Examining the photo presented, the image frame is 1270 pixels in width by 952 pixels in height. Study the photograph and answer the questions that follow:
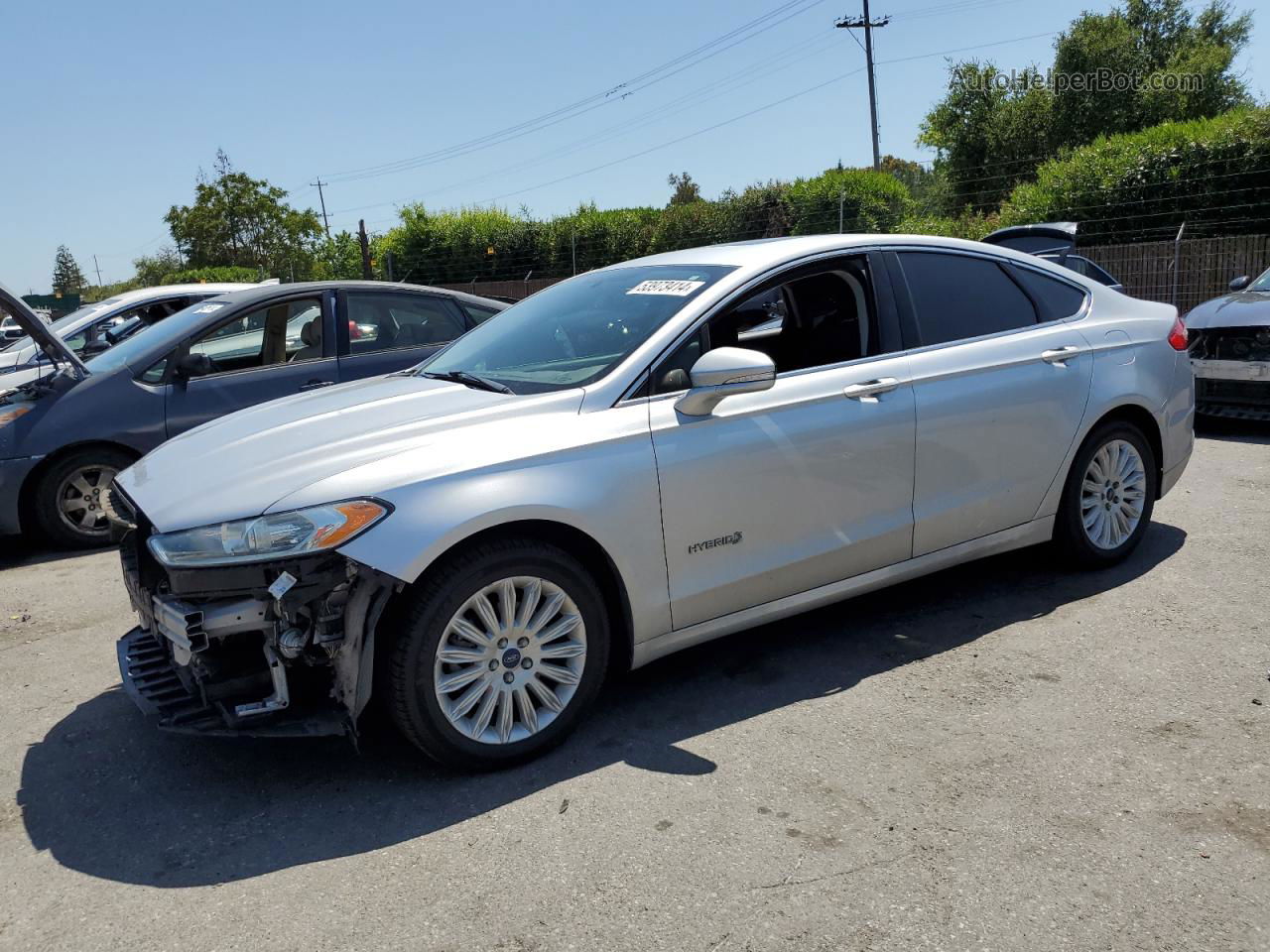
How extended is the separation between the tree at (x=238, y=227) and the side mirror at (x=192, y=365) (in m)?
48.8

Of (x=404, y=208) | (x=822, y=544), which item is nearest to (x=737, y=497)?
(x=822, y=544)

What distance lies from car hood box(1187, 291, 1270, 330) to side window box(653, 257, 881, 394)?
5.69m

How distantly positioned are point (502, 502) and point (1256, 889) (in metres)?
2.33

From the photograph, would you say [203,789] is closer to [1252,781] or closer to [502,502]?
[502,502]

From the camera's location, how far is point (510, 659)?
3.43m

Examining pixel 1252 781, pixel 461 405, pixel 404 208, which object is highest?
pixel 404 208

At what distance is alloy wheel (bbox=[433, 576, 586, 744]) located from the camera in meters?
3.34

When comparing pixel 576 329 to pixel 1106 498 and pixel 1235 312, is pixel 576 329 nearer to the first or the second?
pixel 1106 498

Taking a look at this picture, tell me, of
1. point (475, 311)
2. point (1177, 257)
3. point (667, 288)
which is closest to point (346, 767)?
point (667, 288)

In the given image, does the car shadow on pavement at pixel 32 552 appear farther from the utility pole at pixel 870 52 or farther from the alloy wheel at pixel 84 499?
the utility pole at pixel 870 52

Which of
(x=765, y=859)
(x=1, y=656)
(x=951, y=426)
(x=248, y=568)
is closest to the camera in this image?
(x=765, y=859)

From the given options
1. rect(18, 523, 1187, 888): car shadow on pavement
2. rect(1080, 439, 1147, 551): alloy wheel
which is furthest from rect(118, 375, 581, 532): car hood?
rect(1080, 439, 1147, 551): alloy wheel

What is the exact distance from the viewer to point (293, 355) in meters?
7.43

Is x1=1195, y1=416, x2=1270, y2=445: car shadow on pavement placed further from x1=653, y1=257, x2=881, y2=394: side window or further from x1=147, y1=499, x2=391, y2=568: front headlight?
x1=147, y1=499, x2=391, y2=568: front headlight
